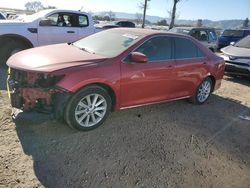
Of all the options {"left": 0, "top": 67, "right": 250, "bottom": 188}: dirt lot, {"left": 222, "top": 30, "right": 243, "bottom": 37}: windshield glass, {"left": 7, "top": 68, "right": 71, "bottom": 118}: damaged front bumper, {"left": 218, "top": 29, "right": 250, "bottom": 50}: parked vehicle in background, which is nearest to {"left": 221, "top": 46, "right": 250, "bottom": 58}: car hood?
{"left": 0, "top": 67, "right": 250, "bottom": 188}: dirt lot

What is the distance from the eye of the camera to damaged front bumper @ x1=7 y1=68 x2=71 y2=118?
3.93 meters

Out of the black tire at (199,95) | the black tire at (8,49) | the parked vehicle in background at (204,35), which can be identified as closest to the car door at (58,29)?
the black tire at (8,49)

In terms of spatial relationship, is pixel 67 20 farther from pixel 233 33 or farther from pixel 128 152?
pixel 233 33

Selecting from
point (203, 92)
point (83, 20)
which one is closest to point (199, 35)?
point (83, 20)

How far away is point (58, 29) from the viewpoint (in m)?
8.46

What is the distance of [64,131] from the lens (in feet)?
14.0

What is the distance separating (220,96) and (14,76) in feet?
16.8

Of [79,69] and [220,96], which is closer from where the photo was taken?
[79,69]

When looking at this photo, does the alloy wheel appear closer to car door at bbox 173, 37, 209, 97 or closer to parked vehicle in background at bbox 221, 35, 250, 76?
car door at bbox 173, 37, 209, 97

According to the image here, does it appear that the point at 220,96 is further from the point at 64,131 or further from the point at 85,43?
the point at 64,131

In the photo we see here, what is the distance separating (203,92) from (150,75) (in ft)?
6.52

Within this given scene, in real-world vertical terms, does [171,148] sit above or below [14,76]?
below

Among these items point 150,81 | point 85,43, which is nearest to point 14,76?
point 85,43

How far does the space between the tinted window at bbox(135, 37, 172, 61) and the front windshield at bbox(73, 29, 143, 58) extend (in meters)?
0.20
